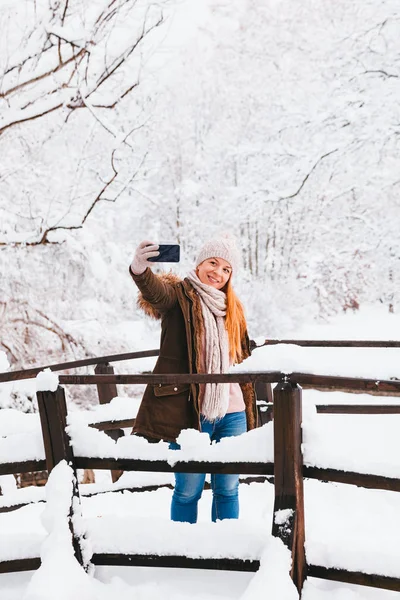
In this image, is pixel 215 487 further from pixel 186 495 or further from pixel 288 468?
pixel 288 468

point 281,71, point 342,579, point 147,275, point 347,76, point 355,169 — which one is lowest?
point 342,579

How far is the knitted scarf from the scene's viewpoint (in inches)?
101

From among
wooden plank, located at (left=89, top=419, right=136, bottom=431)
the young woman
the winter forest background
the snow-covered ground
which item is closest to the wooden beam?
wooden plank, located at (left=89, top=419, right=136, bottom=431)

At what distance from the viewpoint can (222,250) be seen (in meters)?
2.74

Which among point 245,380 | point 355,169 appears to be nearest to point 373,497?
point 245,380

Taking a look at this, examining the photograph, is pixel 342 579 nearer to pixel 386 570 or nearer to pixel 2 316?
→ pixel 386 570

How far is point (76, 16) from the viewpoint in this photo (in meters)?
6.37

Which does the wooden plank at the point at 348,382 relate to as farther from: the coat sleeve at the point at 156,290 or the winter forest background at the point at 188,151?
the winter forest background at the point at 188,151

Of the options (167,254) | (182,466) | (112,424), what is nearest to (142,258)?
(167,254)

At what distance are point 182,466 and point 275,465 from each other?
430mm

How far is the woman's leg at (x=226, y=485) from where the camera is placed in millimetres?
2660

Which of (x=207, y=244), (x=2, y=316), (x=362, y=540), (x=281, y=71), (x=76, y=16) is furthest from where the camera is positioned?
(x=281, y=71)

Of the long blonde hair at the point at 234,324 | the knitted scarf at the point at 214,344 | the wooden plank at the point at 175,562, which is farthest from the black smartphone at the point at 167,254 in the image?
the wooden plank at the point at 175,562

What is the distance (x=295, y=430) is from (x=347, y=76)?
7.63 m
